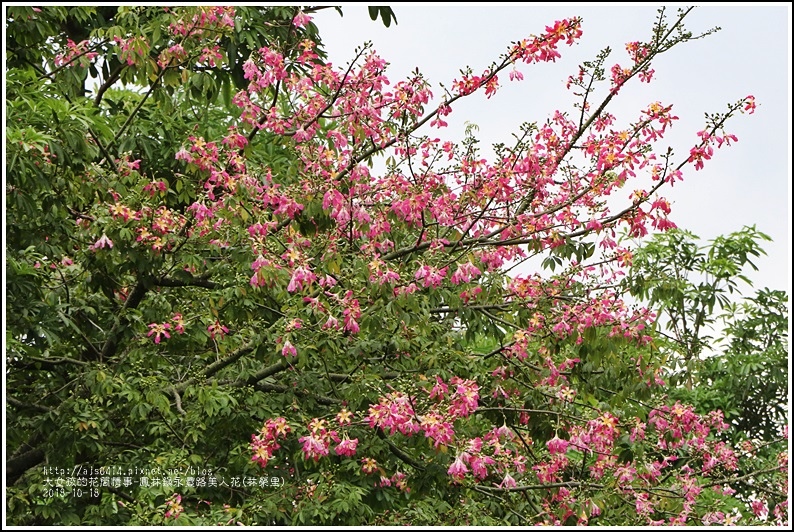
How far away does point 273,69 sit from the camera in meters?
6.38

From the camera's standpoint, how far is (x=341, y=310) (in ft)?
18.5

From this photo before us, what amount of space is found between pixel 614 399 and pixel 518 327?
0.72 m

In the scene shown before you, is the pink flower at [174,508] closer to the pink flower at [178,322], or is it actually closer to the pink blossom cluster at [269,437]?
the pink blossom cluster at [269,437]

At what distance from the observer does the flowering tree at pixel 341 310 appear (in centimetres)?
560

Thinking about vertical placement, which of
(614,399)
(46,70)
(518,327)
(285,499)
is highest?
(46,70)

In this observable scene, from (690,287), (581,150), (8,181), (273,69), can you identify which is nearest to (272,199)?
(273,69)

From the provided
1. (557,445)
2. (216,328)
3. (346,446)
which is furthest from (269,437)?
(557,445)

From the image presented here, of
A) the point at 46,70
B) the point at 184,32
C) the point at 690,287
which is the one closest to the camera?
the point at 184,32

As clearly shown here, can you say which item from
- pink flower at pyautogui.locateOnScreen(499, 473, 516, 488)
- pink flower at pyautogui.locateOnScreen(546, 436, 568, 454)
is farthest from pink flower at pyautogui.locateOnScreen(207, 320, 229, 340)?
pink flower at pyautogui.locateOnScreen(546, 436, 568, 454)

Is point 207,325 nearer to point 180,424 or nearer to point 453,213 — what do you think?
point 180,424

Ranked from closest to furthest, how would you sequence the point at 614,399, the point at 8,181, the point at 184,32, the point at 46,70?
1. the point at 8,181
2. the point at 614,399
3. the point at 184,32
4. the point at 46,70

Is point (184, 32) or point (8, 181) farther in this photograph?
point (184, 32)

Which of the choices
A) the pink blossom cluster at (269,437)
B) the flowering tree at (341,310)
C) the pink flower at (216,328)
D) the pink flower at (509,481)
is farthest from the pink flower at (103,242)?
the pink flower at (509,481)

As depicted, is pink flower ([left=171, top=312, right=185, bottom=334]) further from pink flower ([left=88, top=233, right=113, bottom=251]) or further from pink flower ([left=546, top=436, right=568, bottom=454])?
pink flower ([left=546, top=436, right=568, bottom=454])
